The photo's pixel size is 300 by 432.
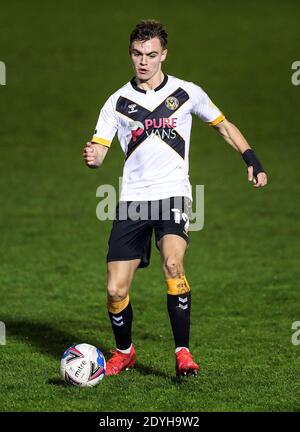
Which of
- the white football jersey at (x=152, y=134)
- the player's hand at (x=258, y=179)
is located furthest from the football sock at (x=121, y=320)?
the player's hand at (x=258, y=179)

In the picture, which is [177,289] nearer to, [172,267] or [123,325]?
[172,267]

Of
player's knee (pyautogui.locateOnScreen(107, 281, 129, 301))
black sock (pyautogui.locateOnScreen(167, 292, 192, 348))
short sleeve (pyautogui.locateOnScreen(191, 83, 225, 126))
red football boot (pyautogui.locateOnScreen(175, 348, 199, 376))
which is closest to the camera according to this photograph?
red football boot (pyautogui.locateOnScreen(175, 348, 199, 376))

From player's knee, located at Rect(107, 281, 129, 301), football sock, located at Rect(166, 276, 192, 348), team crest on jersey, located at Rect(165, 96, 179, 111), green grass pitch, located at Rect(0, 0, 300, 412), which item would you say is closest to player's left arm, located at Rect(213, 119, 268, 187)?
team crest on jersey, located at Rect(165, 96, 179, 111)

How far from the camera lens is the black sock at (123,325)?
9.13 metres

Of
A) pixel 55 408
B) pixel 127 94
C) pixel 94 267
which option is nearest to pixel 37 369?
pixel 55 408

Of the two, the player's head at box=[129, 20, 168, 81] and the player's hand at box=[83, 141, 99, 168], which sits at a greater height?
the player's head at box=[129, 20, 168, 81]

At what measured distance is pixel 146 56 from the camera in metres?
8.84

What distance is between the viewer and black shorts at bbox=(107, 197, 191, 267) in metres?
8.88

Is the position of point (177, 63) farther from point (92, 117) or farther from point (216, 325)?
point (216, 325)

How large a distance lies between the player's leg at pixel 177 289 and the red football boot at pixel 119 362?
636mm

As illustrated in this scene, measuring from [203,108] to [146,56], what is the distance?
69cm

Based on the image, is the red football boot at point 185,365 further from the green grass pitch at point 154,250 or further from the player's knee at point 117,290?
the player's knee at point 117,290

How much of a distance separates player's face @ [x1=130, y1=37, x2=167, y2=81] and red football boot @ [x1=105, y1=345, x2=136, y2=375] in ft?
7.86

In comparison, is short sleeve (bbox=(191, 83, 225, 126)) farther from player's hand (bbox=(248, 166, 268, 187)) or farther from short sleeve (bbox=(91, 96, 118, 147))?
short sleeve (bbox=(91, 96, 118, 147))
